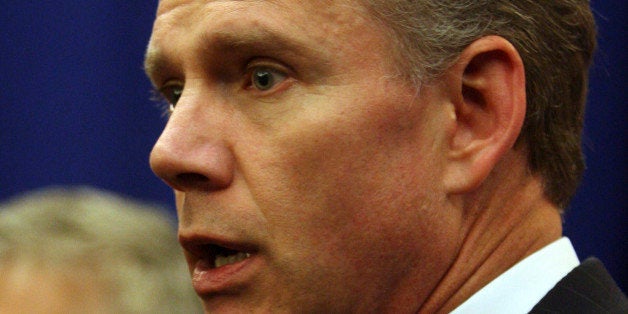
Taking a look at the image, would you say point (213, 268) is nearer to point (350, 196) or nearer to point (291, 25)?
Answer: point (350, 196)

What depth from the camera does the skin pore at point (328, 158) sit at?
1.92 metres

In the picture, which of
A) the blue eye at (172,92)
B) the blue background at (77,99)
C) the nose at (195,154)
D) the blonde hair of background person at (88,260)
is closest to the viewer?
the blonde hair of background person at (88,260)

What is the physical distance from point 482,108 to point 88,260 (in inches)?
28.6

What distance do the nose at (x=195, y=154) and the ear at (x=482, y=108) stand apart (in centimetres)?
39

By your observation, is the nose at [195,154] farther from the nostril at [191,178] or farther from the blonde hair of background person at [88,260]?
the blonde hair of background person at [88,260]

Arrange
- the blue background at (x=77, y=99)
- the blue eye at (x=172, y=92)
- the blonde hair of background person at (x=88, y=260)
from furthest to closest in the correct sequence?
the blue background at (x=77, y=99) → the blue eye at (x=172, y=92) → the blonde hair of background person at (x=88, y=260)

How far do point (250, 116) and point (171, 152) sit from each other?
5.9 inches

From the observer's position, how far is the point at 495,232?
2047mm

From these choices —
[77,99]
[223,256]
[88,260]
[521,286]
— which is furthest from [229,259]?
[77,99]

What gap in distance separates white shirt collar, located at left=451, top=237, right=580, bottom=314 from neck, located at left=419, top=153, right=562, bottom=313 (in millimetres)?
26

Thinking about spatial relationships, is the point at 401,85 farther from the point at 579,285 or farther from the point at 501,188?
the point at 579,285

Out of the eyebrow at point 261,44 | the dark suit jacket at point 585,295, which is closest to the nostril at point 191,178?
the eyebrow at point 261,44

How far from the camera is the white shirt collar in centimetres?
197

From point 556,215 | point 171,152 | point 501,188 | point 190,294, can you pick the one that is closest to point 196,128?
point 171,152
